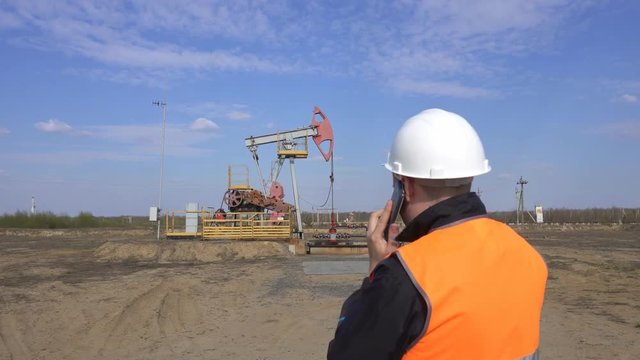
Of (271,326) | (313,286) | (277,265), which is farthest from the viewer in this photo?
(277,265)

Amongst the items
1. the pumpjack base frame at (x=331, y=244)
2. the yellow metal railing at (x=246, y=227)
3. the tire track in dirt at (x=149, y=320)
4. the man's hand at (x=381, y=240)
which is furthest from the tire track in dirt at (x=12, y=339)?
the yellow metal railing at (x=246, y=227)

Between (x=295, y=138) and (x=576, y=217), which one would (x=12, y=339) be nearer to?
(x=295, y=138)

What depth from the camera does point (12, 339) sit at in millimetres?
8453

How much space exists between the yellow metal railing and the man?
71.5 feet

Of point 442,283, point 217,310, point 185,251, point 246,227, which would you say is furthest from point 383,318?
point 246,227

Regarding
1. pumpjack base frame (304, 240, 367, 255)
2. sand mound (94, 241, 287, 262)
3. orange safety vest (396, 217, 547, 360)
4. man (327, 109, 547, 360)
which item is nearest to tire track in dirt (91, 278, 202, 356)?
man (327, 109, 547, 360)

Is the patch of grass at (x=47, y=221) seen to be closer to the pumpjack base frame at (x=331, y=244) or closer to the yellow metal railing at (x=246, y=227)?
the yellow metal railing at (x=246, y=227)

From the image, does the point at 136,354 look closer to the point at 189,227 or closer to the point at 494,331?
the point at 494,331

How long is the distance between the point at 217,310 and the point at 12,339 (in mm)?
3585

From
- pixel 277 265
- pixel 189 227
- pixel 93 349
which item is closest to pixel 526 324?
pixel 93 349

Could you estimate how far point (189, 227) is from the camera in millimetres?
24844

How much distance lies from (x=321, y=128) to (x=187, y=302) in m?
14.2

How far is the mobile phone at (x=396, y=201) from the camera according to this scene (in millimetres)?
1832

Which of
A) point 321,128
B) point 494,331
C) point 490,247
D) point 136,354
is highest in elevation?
point 321,128
